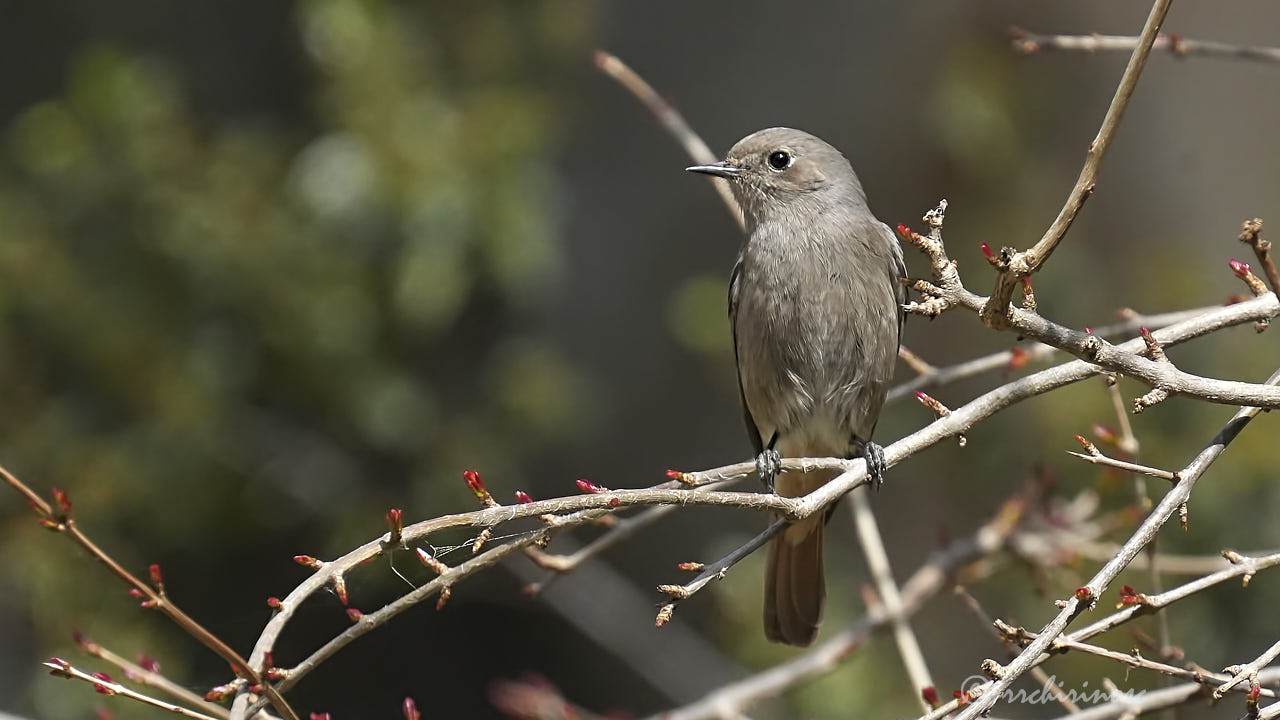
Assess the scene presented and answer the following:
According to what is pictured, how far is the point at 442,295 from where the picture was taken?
4.89 metres

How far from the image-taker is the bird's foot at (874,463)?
2912 mm

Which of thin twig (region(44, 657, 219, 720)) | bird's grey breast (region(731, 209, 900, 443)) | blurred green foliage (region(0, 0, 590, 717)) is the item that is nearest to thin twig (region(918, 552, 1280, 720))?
thin twig (region(44, 657, 219, 720))

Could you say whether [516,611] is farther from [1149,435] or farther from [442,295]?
[1149,435]

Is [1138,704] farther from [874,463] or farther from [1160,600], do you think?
[874,463]

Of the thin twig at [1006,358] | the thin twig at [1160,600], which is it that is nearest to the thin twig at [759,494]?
the thin twig at [1160,600]

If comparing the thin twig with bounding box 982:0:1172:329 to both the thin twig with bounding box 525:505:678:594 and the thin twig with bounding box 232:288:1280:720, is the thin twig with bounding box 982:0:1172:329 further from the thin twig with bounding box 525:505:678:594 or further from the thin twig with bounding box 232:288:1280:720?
the thin twig with bounding box 525:505:678:594

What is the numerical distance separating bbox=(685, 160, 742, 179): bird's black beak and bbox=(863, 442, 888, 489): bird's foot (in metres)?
1.03

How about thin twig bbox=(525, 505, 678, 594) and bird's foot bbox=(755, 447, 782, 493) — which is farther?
bird's foot bbox=(755, 447, 782, 493)

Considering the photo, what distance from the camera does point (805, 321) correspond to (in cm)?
391

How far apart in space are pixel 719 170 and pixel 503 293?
1.50 m

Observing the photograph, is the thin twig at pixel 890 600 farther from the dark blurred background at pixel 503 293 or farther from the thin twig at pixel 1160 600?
the thin twig at pixel 1160 600

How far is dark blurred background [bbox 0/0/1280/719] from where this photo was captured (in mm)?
4984

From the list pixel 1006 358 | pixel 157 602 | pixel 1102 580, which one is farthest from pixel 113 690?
pixel 1006 358

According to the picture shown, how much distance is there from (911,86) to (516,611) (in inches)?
130
